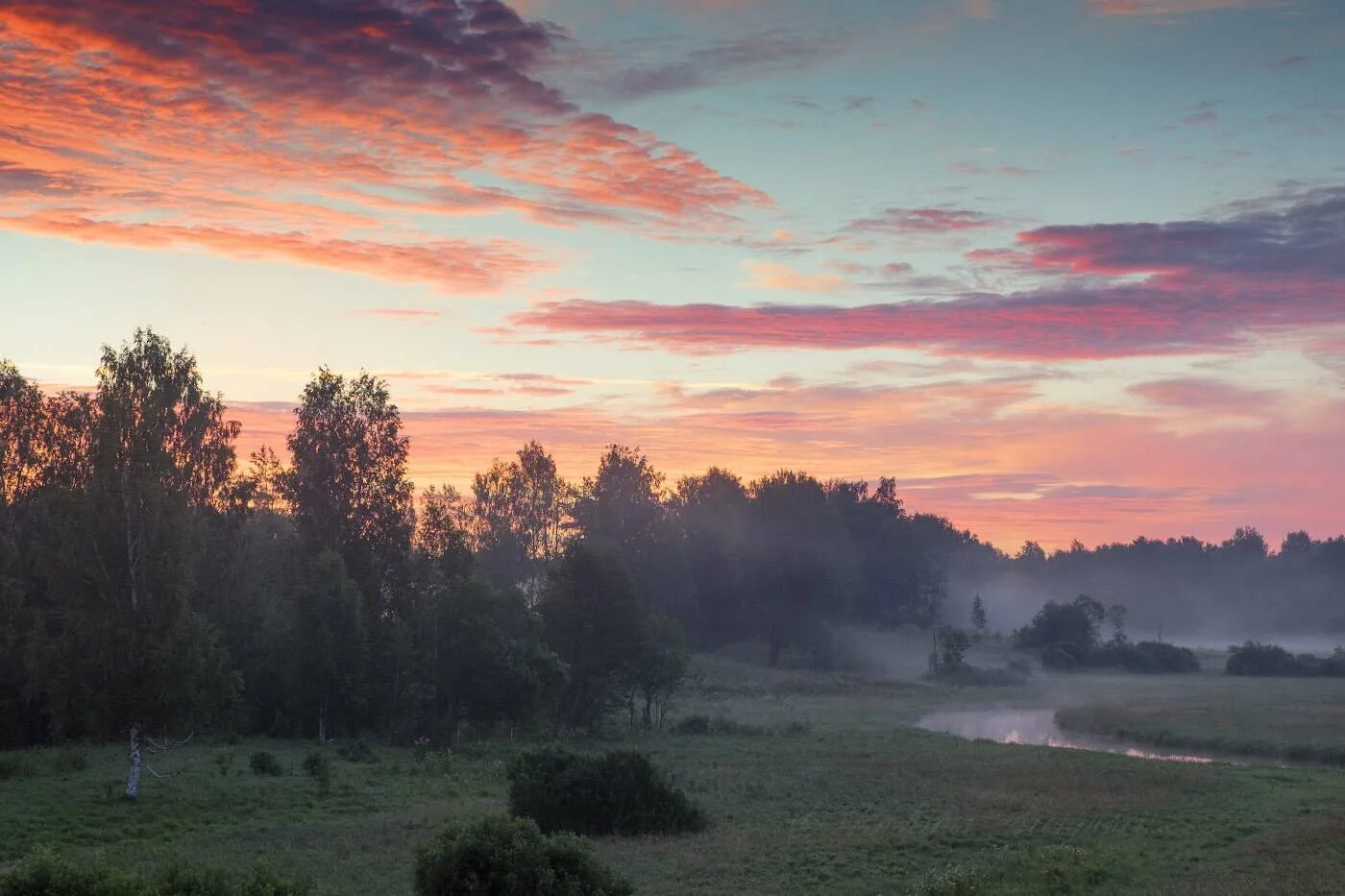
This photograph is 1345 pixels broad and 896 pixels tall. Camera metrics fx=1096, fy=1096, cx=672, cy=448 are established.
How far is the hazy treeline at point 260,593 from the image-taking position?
4125 centimetres

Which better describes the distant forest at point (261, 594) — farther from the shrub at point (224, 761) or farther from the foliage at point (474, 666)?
the shrub at point (224, 761)

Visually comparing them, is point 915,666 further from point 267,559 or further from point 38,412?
point 38,412

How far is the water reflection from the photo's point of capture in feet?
222

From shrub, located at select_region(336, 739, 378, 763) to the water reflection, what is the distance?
38.3 metres

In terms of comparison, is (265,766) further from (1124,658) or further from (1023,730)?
(1124,658)

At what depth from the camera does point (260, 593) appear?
238 ft

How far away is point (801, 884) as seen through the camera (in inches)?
1166

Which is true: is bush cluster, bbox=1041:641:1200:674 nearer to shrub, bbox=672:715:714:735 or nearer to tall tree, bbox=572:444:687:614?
tall tree, bbox=572:444:687:614

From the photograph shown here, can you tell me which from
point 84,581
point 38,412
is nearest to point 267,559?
point 38,412

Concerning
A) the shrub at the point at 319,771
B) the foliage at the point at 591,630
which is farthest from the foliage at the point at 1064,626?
the shrub at the point at 319,771

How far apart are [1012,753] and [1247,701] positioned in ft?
133

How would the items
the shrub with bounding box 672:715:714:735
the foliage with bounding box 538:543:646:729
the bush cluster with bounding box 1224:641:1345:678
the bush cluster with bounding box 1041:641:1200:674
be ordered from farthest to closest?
the bush cluster with bounding box 1041:641:1200:674 → the bush cluster with bounding box 1224:641:1345:678 → the foliage with bounding box 538:543:646:729 → the shrub with bounding box 672:715:714:735

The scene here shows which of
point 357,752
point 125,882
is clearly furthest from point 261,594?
point 125,882

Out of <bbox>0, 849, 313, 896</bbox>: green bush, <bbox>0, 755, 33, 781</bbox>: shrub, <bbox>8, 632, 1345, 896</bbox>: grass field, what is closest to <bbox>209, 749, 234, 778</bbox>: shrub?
<bbox>8, 632, 1345, 896</bbox>: grass field
